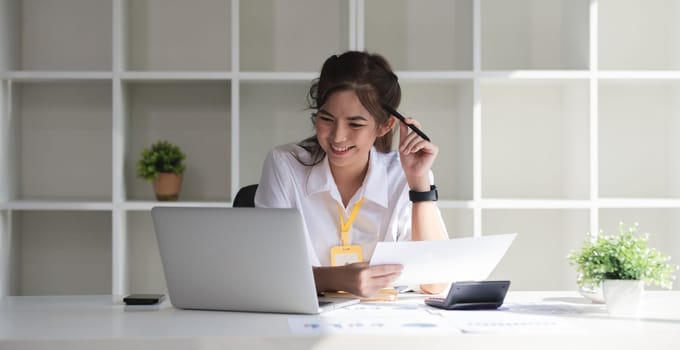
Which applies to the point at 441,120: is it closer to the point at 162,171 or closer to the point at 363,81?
the point at 162,171

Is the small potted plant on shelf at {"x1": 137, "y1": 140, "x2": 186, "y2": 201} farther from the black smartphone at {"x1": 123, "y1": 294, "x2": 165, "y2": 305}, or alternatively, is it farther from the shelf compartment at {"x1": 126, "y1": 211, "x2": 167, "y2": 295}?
the black smartphone at {"x1": 123, "y1": 294, "x2": 165, "y2": 305}

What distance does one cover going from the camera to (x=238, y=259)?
174 centimetres

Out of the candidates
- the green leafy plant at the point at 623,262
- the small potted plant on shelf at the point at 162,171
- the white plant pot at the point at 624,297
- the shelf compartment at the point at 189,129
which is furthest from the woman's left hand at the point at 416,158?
the shelf compartment at the point at 189,129

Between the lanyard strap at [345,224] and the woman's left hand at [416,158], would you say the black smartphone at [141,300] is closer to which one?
the lanyard strap at [345,224]

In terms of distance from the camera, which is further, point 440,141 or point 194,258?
point 440,141

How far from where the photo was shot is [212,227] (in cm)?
174

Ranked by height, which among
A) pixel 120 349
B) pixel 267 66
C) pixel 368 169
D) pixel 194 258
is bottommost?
pixel 120 349

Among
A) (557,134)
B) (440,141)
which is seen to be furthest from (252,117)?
(557,134)

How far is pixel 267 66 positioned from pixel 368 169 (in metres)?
1.52

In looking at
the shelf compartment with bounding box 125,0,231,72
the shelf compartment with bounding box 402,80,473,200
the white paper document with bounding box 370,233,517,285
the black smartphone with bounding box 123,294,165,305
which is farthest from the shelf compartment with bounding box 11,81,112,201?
the white paper document with bounding box 370,233,517,285

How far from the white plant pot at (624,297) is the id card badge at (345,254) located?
77cm

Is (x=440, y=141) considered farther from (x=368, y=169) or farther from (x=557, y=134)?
(x=368, y=169)

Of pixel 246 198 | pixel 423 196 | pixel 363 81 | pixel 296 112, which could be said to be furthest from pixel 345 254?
pixel 296 112

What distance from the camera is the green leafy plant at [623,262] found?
1.87 m
